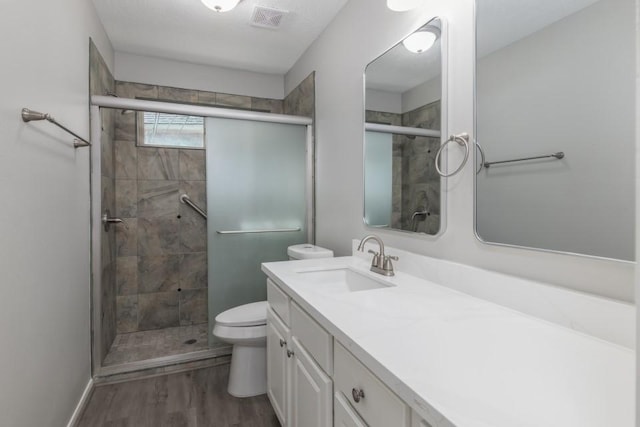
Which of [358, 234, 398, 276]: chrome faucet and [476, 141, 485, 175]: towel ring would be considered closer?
[476, 141, 485, 175]: towel ring

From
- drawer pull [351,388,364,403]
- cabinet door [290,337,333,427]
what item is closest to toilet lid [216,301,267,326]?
cabinet door [290,337,333,427]

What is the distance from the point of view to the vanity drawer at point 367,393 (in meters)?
0.66

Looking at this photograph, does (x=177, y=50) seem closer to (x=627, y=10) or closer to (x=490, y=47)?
(x=490, y=47)

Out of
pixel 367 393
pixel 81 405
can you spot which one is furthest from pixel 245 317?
pixel 367 393

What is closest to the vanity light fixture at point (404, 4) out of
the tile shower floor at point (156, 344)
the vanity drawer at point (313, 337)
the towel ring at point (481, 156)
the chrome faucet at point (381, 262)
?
the towel ring at point (481, 156)

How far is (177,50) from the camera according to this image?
2.82 metres

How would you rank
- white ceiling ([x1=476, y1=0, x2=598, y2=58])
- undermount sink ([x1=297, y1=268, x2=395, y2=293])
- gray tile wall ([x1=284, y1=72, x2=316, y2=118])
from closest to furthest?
white ceiling ([x1=476, y1=0, x2=598, y2=58]) < undermount sink ([x1=297, y1=268, x2=395, y2=293]) < gray tile wall ([x1=284, y1=72, x2=316, y2=118])

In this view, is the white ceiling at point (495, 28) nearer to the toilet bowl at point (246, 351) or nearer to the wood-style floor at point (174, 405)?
the toilet bowl at point (246, 351)

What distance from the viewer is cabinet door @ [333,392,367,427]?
2.67 feet

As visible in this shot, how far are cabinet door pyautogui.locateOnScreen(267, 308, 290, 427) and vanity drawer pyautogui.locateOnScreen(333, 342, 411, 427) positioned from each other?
53 centimetres

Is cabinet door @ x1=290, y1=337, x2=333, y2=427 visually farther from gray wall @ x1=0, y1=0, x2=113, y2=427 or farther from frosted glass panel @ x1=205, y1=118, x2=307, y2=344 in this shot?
frosted glass panel @ x1=205, y1=118, x2=307, y2=344

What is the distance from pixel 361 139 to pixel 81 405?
2.21m

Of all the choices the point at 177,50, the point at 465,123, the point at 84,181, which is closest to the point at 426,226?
the point at 465,123

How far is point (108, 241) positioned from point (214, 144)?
1.12 m
